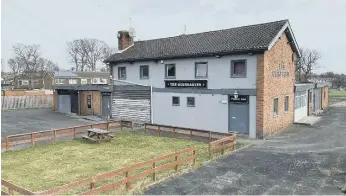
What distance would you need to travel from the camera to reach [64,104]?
3241 centimetres

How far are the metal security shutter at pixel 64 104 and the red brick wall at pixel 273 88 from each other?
20.7 m

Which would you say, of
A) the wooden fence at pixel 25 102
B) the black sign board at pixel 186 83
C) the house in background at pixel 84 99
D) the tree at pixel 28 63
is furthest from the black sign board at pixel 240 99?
the tree at pixel 28 63

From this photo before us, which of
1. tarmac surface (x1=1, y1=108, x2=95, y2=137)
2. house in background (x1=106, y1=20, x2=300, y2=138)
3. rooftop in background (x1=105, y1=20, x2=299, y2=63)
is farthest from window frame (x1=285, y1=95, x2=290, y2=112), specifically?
tarmac surface (x1=1, y1=108, x2=95, y2=137)

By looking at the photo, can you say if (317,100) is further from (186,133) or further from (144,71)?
(186,133)

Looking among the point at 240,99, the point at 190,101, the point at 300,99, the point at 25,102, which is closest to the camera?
the point at 240,99

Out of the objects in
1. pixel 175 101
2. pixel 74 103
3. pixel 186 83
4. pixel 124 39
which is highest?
pixel 124 39

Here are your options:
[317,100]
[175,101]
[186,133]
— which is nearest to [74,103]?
[175,101]

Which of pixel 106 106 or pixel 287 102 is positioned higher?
pixel 287 102

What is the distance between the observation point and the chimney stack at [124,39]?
28219 mm

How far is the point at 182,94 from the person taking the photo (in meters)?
21.8

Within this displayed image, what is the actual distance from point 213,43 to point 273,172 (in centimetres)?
1152

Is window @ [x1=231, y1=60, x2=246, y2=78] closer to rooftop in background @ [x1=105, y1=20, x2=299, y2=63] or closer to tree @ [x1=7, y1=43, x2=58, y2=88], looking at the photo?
rooftop in background @ [x1=105, y1=20, x2=299, y2=63]

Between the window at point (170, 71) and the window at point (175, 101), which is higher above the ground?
the window at point (170, 71)

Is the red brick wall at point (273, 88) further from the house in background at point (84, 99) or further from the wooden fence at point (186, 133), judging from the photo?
the house in background at point (84, 99)
